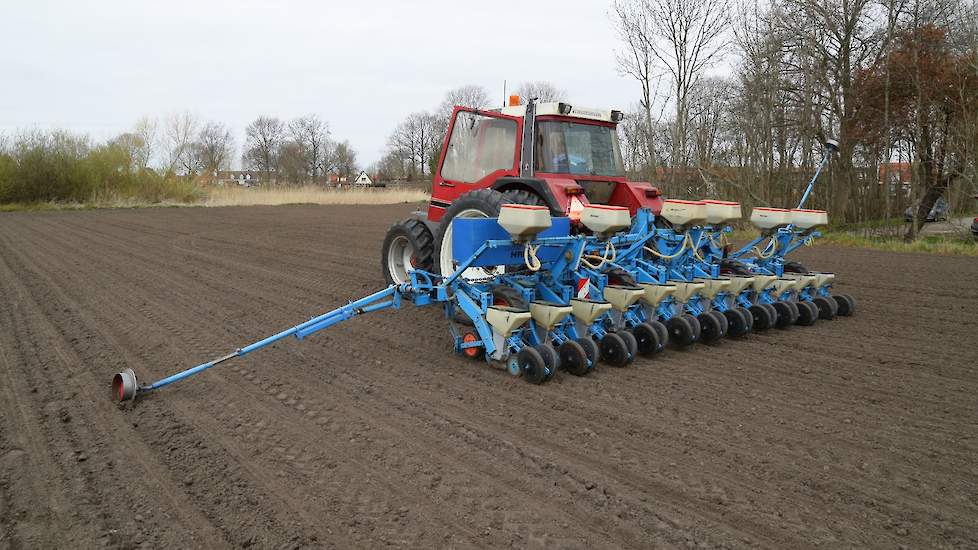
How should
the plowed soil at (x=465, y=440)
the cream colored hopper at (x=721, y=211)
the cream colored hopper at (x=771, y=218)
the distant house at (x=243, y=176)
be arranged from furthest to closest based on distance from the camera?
the distant house at (x=243, y=176) < the cream colored hopper at (x=771, y=218) < the cream colored hopper at (x=721, y=211) < the plowed soil at (x=465, y=440)

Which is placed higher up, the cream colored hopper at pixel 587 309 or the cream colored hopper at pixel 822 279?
the cream colored hopper at pixel 822 279

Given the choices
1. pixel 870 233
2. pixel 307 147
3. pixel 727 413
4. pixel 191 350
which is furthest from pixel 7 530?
pixel 307 147

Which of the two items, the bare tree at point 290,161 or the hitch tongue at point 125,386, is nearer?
the hitch tongue at point 125,386

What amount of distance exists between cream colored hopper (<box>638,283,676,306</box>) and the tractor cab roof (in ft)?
6.51

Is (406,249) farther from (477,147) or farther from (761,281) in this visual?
(761,281)

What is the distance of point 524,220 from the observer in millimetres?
4715

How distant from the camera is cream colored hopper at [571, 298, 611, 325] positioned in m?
4.95

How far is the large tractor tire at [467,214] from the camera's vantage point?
573cm

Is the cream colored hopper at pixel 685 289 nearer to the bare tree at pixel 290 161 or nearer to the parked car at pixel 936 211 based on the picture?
the parked car at pixel 936 211

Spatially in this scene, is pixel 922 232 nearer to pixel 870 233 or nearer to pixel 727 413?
pixel 870 233

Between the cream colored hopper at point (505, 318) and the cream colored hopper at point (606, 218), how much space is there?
3.40 ft

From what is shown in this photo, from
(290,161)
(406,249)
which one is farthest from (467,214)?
(290,161)

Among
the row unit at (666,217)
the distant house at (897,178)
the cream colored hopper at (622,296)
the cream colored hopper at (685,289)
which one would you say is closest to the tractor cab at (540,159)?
the row unit at (666,217)

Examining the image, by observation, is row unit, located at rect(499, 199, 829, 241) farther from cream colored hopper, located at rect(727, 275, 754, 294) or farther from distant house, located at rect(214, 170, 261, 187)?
distant house, located at rect(214, 170, 261, 187)
